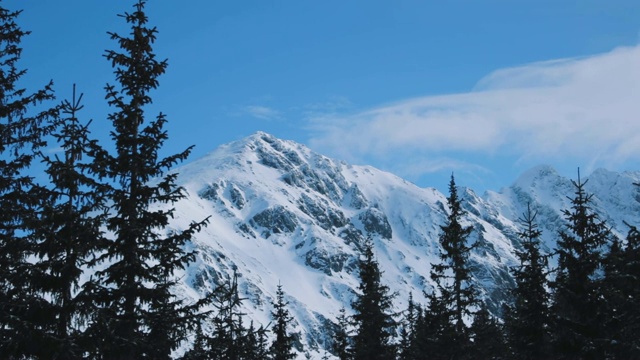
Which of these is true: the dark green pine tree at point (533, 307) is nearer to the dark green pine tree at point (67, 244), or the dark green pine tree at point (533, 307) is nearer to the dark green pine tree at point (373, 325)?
the dark green pine tree at point (373, 325)

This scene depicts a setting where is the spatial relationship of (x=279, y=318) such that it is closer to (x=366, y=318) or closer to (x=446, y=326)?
(x=366, y=318)

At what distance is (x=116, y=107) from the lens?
18047mm

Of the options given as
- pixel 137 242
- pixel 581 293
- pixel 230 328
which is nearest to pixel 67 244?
pixel 137 242

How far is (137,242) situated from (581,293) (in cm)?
1655

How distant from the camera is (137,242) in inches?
686

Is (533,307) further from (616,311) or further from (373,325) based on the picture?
(373,325)

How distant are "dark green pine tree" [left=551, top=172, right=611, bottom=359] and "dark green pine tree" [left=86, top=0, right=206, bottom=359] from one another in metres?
14.4

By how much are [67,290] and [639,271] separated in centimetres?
2010

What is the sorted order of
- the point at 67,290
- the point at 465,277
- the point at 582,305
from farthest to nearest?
1. the point at 465,277
2. the point at 582,305
3. the point at 67,290

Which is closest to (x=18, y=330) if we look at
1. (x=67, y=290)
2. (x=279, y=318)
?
(x=67, y=290)

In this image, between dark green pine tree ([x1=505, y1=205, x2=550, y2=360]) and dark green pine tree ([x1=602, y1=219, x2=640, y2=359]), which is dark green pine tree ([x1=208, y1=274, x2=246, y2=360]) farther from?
dark green pine tree ([x1=602, y1=219, x2=640, y2=359])

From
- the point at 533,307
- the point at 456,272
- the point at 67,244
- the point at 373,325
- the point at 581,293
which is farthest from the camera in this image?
the point at 373,325

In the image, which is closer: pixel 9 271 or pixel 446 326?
pixel 9 271

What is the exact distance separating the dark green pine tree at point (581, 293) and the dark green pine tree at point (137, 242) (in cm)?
1440
